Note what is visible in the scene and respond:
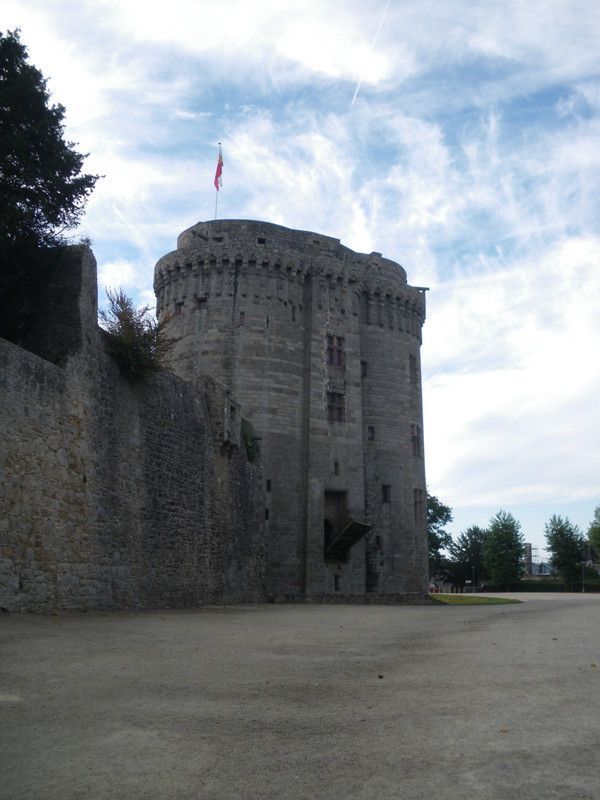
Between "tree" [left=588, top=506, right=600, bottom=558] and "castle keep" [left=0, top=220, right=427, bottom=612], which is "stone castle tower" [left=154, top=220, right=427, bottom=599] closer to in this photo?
"castle keep" [left=0, top=220, right=427, bottom=612]

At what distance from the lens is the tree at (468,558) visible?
289 ft

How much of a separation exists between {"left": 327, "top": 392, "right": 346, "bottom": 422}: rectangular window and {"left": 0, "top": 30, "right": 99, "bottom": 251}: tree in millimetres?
21662

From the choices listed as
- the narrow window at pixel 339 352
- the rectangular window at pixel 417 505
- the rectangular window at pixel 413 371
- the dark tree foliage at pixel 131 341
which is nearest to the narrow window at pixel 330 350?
the narrow window at pixel 339 352

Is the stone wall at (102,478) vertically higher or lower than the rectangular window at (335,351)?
lower

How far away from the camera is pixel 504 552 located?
7775cm

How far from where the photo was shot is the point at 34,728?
5031mm

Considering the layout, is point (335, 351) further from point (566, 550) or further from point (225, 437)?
point (566, 550)

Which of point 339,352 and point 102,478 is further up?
point 339,352

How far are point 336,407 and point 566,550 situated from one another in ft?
148

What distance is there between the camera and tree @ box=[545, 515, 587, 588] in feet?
239

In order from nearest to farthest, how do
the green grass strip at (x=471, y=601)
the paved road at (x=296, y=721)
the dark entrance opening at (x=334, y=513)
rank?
the paved road at (x=296, y=721) → the green grass strip at (x=471, y=601) → the dark entrance opening at (x=334, y=513)

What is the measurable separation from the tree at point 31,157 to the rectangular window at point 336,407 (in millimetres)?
21662

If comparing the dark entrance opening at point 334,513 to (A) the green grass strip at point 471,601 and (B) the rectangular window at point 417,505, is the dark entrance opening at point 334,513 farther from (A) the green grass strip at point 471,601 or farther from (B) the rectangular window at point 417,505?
(A) the green grass strip at point 471,601

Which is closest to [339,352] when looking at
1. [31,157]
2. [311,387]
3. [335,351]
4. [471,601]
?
[335,351]
